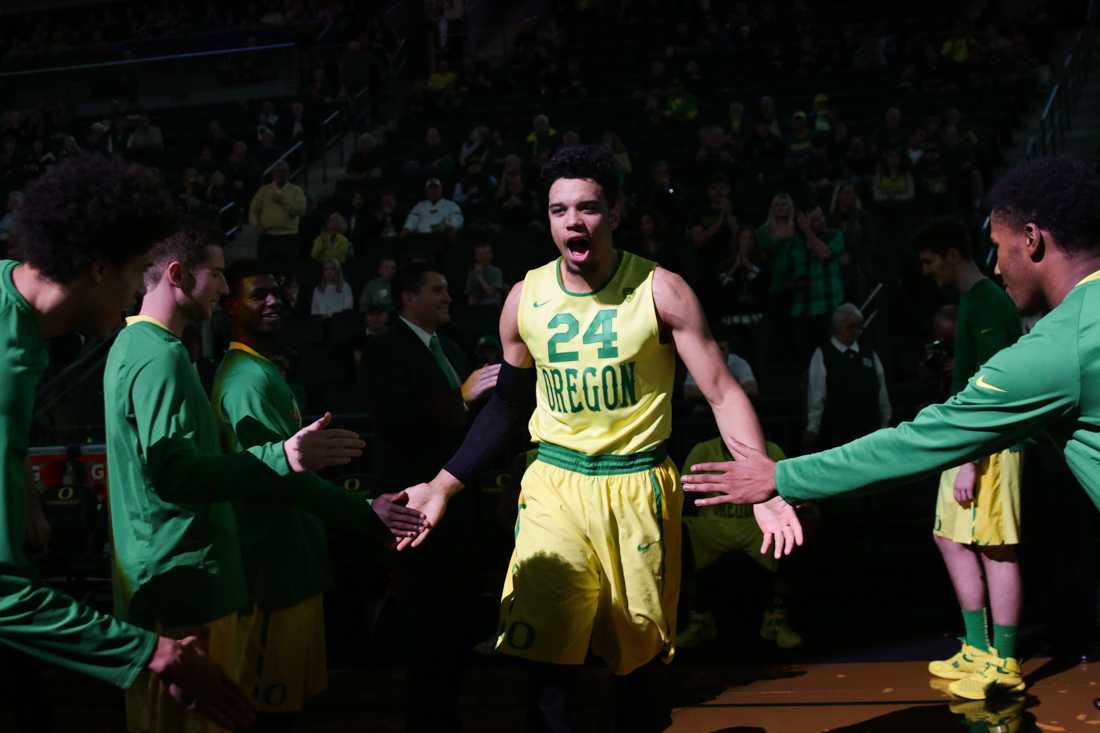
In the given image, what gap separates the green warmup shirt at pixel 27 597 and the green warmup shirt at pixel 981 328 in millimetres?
3539

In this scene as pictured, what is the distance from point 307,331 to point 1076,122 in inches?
356

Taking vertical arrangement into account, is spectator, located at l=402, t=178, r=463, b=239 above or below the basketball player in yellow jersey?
above

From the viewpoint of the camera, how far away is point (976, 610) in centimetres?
500

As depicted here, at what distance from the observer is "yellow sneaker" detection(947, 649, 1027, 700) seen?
4758 mm

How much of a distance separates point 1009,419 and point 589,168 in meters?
1.56

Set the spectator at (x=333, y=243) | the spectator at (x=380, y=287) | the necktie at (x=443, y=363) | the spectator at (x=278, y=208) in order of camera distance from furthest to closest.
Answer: the spectator at (x=278, y=208)
the spectator at (x=333, y=243)
the spectator at (x=380, y=287)
the necktie at (x=443, y=363)

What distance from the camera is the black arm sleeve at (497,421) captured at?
3832mm

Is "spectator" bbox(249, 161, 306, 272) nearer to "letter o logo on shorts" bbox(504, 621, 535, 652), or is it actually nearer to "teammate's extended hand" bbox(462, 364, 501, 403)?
"teammate's extended hand" bbox(462, 364, 501, 403)

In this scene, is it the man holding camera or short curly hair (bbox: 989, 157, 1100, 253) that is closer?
short curly hair (bbox: 989, 157, 1100, 253)

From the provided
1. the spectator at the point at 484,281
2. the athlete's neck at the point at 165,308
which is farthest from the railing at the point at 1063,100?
the athlete's neck at the point at 165,308

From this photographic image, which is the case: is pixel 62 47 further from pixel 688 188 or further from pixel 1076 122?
pixel 1076 122

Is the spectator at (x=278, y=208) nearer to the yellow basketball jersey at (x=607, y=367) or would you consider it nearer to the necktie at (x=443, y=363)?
the necktie at (x=443, y=363)

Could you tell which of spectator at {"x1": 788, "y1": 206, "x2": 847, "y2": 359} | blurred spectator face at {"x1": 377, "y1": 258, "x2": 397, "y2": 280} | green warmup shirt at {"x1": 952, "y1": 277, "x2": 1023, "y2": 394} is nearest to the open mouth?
green warmup shirt at {"x1": 952, "y1": 277, "x2": 1023, "y2": 394}

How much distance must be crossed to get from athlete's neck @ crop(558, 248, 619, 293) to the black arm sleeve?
0.41 meters
